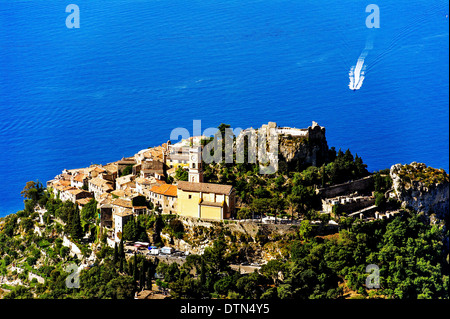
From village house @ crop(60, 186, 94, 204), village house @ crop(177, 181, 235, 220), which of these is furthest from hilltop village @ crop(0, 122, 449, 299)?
village house @ crop(60, 186, 94, 204)

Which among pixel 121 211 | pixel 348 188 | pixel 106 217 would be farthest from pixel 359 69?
pixel 106 217

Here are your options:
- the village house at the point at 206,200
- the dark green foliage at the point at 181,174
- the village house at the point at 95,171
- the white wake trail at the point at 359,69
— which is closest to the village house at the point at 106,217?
the dark green foliage at the point at 181,174

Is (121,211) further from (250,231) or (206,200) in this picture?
(250,231)

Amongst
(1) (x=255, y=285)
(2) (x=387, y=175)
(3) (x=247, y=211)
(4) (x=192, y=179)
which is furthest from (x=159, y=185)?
(2) (x=387, y=175)

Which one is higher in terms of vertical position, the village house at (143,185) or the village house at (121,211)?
the village house at (143,185)

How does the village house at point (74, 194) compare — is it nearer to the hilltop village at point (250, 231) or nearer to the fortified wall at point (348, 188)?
the hilltop village at point (250, 231)

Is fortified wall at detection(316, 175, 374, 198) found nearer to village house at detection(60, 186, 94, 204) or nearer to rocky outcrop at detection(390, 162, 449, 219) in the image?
rocky outcrop at detection(390, 162, 449, 219)
